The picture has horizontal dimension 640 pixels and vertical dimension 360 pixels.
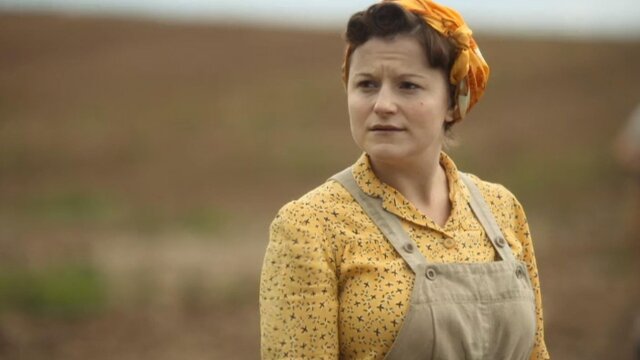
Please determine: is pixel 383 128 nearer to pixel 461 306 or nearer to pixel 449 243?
pixel 449 243

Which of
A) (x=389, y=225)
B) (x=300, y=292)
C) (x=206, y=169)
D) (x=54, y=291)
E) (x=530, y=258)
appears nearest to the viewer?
(x=300, y=292)

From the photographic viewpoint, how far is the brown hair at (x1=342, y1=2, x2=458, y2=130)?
2590mm

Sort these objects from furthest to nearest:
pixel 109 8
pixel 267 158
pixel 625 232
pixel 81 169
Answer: pixel 109 8
pixel 267 158
pixel 81 169
pixel 625 232

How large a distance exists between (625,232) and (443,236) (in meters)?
9.77

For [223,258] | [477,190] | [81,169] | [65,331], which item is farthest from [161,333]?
[81,169]

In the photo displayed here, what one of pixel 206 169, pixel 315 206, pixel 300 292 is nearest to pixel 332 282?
pixel 300 292

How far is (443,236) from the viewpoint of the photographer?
8.63 feet

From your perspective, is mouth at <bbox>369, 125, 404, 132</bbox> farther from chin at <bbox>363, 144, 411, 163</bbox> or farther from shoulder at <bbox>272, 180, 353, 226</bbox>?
shoulder at <bbox>272, 180, 353, 226</bbox>

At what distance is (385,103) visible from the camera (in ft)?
8.41

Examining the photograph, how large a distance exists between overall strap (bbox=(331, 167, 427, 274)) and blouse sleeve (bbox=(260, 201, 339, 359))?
0.48ft

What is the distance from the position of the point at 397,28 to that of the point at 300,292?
27.4 inches

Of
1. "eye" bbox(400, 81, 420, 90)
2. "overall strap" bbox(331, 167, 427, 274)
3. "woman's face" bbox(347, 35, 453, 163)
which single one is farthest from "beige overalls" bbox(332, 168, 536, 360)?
"eye" bbox(400, 81, 420, 90)

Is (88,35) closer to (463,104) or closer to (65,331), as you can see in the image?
(65,331)

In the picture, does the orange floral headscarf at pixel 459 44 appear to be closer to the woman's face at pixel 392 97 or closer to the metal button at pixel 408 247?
the woman's face at pixel 392 97
